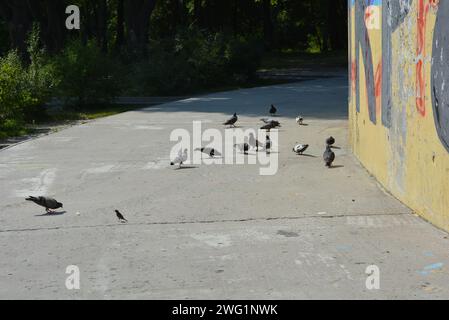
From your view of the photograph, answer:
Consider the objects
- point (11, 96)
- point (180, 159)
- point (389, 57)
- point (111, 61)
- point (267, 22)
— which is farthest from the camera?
point (267, 22)

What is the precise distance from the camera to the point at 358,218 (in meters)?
9.41

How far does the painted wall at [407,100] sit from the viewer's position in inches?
330

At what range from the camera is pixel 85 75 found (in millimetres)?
24656

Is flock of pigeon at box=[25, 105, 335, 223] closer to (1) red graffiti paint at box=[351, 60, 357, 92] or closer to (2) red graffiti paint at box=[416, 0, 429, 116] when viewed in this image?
(1) red graffiti paint at box=[351, 60, 357, 92]

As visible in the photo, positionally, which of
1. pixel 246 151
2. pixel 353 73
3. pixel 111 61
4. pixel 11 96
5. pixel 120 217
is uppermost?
pixel 353 73

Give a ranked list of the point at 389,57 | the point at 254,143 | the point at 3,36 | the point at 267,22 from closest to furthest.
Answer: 1. the point at 389,57
2. the point at 254,143
3. the point at 267,22
4. the point at 3,36

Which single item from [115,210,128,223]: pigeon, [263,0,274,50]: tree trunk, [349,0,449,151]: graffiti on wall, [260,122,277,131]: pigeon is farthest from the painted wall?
[263,0,274,50]: tree trunk

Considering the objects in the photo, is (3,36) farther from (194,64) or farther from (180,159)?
(180,159)

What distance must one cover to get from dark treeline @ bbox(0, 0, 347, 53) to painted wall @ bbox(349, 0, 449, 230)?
70.4ft

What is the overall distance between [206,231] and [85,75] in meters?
16.4

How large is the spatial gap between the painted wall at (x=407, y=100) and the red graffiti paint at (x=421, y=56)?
1 centimetres

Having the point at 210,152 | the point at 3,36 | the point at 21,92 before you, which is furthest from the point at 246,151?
the point at 3,36

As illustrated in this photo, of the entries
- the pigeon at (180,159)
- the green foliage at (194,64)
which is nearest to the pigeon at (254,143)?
the pigeon at (180,159)

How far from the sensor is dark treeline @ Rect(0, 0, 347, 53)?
127ft
